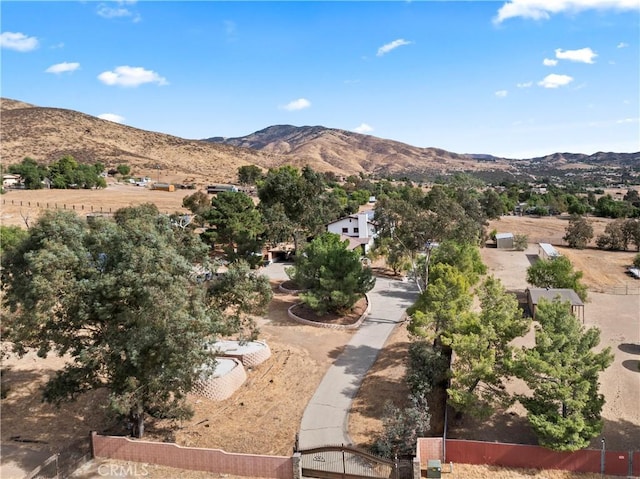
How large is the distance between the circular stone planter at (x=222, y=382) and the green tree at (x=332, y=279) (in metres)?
8.58

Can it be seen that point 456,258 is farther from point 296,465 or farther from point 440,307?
point 296,465

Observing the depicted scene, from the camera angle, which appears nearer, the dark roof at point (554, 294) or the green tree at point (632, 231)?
the dark roof at point (554, 294)

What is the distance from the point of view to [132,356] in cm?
1500

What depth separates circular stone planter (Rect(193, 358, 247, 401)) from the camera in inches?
882

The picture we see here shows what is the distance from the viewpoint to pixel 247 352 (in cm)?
2583

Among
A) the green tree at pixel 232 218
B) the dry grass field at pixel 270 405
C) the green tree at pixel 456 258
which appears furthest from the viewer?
the green tree at pixel 232 218

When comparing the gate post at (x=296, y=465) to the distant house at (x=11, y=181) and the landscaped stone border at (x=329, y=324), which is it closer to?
the landscaped stone border at (x=329, y=324)

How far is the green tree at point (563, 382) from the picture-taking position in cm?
1631

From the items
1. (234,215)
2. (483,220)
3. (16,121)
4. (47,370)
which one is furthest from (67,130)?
(47,370)

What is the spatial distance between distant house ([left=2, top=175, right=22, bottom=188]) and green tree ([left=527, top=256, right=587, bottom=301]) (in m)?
90.2

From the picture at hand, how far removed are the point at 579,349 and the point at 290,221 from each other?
33.9m

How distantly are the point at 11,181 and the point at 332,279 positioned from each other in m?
83.8

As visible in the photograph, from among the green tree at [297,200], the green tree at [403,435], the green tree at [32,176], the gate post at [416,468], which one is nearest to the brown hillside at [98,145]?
the green tree at [32,176]

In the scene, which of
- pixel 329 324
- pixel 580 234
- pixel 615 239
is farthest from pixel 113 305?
pixel 615 239
